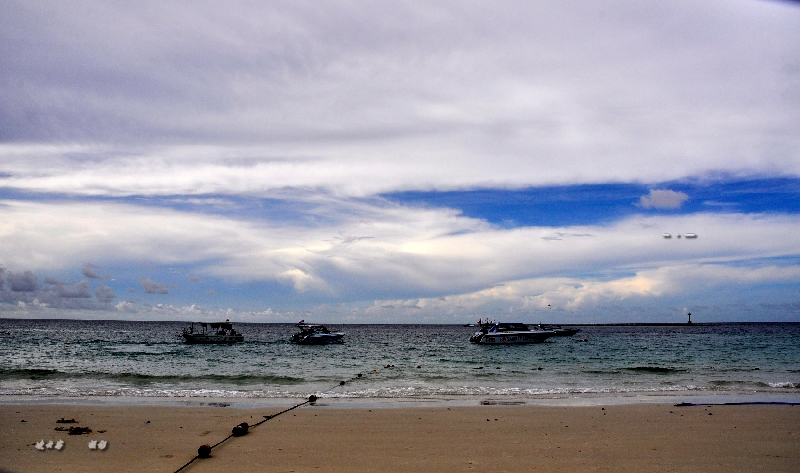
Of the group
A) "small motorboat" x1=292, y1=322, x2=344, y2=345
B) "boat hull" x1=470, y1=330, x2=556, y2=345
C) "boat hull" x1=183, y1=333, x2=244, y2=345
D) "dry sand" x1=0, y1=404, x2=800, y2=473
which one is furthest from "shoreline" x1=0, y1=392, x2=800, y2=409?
"boat hull" x1=183, y1=333, x2=244, y2=345

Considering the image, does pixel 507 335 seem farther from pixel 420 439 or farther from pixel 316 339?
pixel 420 439

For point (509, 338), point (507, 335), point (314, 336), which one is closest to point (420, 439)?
point (314, 336)

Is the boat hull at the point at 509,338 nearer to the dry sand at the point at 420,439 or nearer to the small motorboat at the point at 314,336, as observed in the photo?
the small motorboat at the point at 314,336

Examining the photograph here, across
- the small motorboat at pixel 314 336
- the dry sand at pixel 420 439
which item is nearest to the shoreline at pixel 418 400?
the dry sand at pixel 420 439

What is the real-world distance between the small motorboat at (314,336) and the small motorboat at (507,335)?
60.0 feet

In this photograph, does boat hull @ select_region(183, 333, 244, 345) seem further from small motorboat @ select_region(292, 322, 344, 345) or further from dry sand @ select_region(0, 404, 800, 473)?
dry sand @ select_region(0, 404, 800, 473)

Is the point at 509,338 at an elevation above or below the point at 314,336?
below

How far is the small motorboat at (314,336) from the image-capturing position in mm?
63500

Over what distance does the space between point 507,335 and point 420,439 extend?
55.3 metres

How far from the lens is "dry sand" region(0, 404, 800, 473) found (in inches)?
366

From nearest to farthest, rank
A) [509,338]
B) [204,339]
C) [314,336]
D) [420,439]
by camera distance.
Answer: [420,439]
[314,336]
[204,339]
[509,338]

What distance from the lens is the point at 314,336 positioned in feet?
208

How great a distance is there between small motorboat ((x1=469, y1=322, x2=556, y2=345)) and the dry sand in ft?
161

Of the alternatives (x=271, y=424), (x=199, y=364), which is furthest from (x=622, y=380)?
(x=199, y=364)
